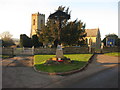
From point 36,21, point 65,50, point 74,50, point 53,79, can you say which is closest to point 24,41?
point 65,50

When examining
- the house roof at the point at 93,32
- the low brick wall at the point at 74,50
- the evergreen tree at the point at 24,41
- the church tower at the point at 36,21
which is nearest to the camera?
the low brick wall at the point at 74,50

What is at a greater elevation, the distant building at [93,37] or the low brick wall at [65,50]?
the distant building at [93,37]

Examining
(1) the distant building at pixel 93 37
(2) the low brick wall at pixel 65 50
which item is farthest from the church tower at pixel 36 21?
(2) the low brick wall at pixel 65 50

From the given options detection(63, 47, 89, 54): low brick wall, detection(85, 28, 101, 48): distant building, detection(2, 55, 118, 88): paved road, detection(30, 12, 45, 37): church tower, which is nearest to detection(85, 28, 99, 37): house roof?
detection(85, 28, 101, 48): distant building

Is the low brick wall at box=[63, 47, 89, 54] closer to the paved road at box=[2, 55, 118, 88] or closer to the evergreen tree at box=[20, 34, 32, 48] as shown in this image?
the evergreen tree at box=[20, 34, 32, 48]

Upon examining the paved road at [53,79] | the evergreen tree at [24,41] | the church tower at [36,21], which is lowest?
the paved road at [53,79]

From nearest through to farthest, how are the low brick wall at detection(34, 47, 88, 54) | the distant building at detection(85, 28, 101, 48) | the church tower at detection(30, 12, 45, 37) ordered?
1. the low brick wall at detection(34, 47, 88, 54)
2. the distant building at detection(85, 28, 101, 48)
3. the church tower at detection(30, 12, 45, 37)

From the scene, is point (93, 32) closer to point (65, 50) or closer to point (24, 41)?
point (65, 50)

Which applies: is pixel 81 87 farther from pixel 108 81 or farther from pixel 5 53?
pixel 5 53

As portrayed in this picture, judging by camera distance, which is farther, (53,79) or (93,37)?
(93,37)

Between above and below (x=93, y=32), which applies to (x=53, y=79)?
below

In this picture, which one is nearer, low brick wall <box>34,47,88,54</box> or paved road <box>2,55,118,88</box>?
paved road <box>2,55,118,88</box>

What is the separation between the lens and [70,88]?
6863mm

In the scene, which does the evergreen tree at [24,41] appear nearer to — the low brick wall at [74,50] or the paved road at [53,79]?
the low brick wall at [74,50]
